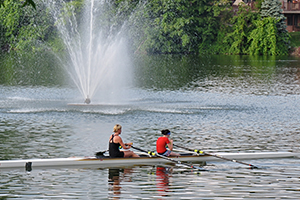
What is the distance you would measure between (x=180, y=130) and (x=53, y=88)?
69.0 ft

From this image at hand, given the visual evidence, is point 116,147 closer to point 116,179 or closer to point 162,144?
point 162,144

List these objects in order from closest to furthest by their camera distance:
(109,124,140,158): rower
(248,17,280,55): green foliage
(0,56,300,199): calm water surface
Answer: (0,56,300,199): calm water surface → (109,124,140,158): rower → (248,17,280,55): green foliage

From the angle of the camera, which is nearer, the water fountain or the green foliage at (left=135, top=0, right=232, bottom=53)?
the water fountain

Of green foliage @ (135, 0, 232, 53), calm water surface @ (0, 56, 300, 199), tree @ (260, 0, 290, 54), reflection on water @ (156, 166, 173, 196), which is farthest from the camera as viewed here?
tree @ (260, 0, 290, 54)

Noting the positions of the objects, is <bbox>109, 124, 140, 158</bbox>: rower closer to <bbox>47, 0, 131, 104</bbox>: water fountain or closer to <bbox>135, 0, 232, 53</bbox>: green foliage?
<bbox>47, 0, 131, 104</bbox>: water fountain

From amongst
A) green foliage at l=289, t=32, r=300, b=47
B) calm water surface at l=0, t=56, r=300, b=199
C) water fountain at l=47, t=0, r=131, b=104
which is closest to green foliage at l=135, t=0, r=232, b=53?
water fountain at l=47, t=0, r=131, b=104

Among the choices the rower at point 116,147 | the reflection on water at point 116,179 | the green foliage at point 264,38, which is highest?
the green foliage at point 264,38

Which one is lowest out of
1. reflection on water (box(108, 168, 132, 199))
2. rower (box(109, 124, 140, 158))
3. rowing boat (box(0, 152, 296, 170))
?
reflection on water (box(108, 168, 132, 199))

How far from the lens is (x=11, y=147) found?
907 inches

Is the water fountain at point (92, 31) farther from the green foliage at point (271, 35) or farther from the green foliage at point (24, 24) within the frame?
the green foliage at point (271, 35)

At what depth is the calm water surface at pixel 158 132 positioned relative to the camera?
55.8 ft

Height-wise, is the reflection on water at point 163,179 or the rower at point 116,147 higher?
the rower at point 116,147

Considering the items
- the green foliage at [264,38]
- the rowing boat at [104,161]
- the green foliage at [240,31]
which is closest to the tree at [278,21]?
the green foliage at [264,38]

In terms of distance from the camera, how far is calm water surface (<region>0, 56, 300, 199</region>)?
55.8 feet
